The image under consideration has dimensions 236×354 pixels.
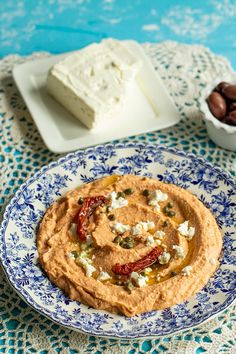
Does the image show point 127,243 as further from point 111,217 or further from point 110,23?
point 110,23

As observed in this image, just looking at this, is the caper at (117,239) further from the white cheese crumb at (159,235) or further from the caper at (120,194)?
the caper at (120,194)

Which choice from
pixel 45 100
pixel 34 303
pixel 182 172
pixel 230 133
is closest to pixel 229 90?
pixel 230 133

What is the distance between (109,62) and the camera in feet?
15.6

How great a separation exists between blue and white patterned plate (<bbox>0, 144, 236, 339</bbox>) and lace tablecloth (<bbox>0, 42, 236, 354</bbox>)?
0.19m

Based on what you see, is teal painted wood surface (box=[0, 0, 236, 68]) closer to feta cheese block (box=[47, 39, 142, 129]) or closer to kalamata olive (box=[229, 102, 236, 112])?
feta cheese block (box=[47, 39, 142, 129])

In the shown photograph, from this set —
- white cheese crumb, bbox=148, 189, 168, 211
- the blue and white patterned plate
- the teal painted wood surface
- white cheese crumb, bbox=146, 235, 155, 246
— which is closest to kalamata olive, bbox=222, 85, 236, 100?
the blue and white patterned plate

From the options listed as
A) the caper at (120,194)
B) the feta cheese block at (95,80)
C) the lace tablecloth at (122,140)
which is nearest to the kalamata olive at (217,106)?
the lace tablecloth at (122,140)

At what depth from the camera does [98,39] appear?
5.39m

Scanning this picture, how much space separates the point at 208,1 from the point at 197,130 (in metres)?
1.49

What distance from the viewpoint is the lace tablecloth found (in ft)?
11.5

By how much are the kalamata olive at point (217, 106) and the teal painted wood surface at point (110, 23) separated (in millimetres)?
846

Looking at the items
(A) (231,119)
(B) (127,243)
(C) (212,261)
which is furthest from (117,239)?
(A) (231,119)

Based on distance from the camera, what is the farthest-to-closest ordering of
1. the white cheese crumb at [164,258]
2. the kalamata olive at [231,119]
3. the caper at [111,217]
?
the kalamata olive at [231,119] → the caper at [111,217] → the white cheese crumb at [164,258]

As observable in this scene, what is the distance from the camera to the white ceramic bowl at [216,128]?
437 cm
